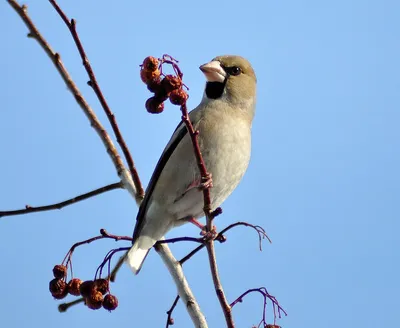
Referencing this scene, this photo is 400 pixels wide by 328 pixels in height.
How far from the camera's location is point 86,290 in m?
2.93

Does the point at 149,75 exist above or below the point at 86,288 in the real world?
above

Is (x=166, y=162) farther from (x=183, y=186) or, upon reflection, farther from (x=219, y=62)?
(x=219, y=62)

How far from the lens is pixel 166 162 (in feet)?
12.3

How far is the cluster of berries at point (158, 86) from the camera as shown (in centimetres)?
233

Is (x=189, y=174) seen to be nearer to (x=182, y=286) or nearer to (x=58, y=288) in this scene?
(x=182, y=286)

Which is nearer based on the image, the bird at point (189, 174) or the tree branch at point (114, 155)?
the tree branch at point (114, 155)

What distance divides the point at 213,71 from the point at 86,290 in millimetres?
1869

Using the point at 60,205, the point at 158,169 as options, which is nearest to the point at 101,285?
the point at 60,205

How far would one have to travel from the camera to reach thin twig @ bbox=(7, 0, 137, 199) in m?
3.13

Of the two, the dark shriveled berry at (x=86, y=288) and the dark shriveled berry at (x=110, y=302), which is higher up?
the dark shriveled berry at (x=86, y=288)

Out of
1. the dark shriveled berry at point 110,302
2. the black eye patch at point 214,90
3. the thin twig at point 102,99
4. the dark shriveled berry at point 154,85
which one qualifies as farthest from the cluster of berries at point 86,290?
the black eye patch at point 214,90

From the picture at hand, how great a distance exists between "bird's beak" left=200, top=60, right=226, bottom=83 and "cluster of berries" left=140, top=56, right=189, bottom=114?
1562mm

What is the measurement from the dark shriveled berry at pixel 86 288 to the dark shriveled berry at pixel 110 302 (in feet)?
0.27

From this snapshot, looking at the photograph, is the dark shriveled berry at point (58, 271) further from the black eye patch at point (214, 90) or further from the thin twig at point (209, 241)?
the black eye patch at point (214, 90)
